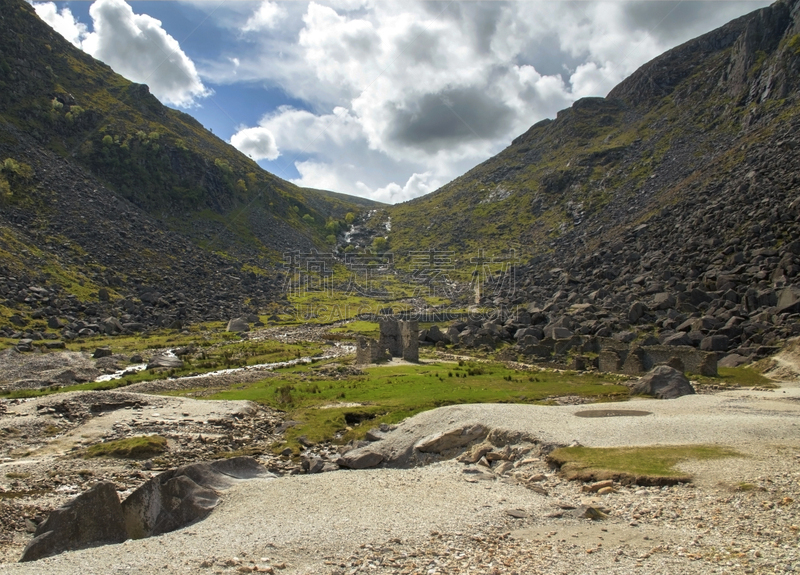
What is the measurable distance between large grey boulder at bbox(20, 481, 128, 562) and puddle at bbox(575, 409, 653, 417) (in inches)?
820

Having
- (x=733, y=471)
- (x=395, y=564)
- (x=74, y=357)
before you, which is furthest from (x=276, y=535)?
(x=74, y=357)

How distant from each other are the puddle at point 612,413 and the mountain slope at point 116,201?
197 feet

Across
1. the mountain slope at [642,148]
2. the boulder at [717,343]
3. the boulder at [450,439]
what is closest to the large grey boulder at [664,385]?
the boulder at [717,343]

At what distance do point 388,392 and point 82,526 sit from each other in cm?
2352

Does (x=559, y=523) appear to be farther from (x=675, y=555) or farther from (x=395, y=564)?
(x=395, y=564)

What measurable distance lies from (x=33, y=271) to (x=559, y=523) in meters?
76.2

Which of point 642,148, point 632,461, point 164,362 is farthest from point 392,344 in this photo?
point 642,148

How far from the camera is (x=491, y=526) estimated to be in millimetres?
13938

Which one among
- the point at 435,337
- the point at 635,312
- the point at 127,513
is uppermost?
the point at 635,312

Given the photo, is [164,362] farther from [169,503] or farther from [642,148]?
[642,148]

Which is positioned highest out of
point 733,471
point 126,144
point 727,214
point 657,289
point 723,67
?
point 723,67

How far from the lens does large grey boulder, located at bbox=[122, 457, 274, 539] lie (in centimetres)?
1552

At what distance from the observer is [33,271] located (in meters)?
69.0

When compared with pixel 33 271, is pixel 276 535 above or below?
below
